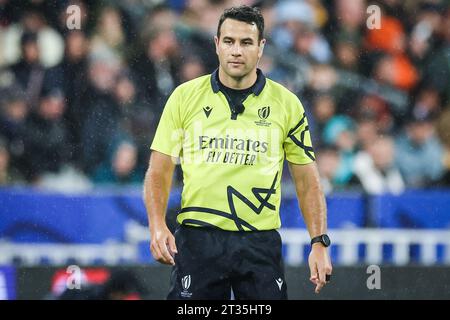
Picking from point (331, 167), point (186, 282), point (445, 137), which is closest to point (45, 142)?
point (331, 167)

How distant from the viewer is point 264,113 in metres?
5.31

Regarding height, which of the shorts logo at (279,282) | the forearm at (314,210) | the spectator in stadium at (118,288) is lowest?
the spectator in stadium at (118,288)

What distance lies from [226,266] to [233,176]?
0.44 metres

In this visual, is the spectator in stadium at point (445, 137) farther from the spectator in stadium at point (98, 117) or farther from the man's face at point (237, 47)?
the man's face at point (237, 47)

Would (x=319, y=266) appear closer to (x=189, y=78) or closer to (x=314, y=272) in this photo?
(x=314, y=272)

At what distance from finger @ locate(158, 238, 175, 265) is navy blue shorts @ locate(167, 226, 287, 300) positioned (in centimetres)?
26

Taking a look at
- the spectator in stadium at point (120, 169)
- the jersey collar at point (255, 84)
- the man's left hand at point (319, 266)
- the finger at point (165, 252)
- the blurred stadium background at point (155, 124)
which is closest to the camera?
the finger at point (165, 252)

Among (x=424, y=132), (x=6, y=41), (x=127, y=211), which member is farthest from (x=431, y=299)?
(x=6, y=41)

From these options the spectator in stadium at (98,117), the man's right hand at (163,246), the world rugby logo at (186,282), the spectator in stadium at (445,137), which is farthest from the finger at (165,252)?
the spectator in stadium at (445,137)

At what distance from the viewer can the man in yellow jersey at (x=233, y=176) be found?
5.16 meters

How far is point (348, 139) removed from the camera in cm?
859

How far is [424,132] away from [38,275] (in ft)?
11.1

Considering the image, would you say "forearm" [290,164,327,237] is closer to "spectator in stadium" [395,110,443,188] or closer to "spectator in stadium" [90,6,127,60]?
"spectator in stadium" [395,110,443,188]

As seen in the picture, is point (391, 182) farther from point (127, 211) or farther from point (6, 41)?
point (6, 41)
